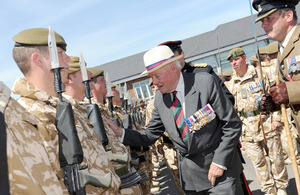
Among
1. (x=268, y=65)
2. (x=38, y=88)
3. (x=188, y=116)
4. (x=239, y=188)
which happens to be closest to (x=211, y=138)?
(x=188, y=116)

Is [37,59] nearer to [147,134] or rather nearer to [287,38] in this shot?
[147,134]

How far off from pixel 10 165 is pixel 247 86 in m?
6.11

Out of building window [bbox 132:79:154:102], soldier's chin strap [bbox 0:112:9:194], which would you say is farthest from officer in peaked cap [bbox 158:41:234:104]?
building window [bbox 132:79:154:102]

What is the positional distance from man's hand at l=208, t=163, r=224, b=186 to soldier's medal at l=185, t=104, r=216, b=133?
1.33 feet

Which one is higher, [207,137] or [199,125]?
[199,125]

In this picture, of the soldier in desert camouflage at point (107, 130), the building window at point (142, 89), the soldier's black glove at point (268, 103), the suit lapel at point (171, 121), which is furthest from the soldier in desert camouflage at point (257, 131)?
the building window at point (142, 89)

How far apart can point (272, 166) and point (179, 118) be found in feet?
12.0

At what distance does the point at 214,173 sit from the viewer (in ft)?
10.2

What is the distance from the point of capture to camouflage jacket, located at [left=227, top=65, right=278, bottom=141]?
21.0ft

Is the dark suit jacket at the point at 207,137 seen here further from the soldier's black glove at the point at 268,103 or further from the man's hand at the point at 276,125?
the man's hand at the point at 276,125

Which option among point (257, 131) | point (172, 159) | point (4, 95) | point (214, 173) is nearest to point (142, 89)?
point (172, 159)

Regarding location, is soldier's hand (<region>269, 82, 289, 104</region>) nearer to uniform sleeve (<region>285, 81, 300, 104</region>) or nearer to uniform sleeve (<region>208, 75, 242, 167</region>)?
uniform sleeve (<region>285, 81, 300, 104</region>)

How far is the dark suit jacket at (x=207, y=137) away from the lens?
319cm

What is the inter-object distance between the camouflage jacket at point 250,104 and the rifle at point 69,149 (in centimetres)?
498
